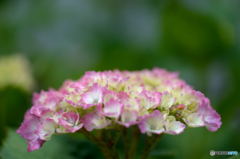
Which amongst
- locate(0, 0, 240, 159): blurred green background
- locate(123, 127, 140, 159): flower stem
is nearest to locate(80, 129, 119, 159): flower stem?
locate(123, 127, 140, 159): flower stem

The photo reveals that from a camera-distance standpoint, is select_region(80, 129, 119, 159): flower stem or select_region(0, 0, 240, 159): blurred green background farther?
select_region(0, 0, 240, 159): blurred green background

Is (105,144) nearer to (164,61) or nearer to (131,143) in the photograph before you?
(131,143)

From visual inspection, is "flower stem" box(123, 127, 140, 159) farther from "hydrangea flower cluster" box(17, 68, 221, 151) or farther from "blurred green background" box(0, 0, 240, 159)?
"blurred green background" box(0, 0, 240, 159)

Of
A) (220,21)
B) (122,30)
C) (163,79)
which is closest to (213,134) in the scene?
(220,21)

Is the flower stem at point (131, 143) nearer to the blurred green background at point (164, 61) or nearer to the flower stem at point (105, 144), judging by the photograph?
the flower stem at point (105, 144)

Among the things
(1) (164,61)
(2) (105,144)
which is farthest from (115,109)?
(1) (164,61)

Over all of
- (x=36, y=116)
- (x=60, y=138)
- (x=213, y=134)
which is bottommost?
(x=213, y=134)

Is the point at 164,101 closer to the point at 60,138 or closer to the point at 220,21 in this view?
the point at 60,138
